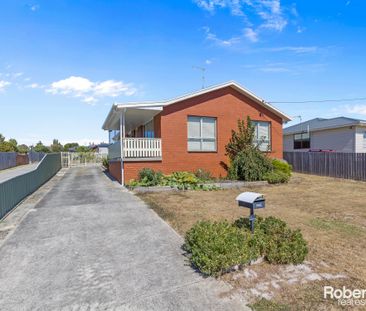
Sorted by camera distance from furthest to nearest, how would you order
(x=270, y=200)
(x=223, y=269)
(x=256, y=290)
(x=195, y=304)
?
(x=270, y=200)
(x=223, y=269)
(x=256, y=290)
(x=195, y=304)

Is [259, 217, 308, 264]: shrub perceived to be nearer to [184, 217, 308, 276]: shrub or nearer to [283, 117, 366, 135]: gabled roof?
[184, 217, 308, 276]: shrub

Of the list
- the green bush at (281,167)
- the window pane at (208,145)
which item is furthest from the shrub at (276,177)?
the window pane at (208,145)

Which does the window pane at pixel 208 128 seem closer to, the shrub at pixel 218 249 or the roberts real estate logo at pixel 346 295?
the shrub at pixel 218 249

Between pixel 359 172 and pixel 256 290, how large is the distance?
14.6 m

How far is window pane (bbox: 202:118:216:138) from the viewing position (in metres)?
13.9

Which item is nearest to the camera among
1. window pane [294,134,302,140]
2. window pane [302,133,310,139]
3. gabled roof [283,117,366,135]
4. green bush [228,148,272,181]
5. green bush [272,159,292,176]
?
green bush [228,148,272,181]

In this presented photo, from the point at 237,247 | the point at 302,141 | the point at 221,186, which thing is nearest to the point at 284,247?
the point at 237,247

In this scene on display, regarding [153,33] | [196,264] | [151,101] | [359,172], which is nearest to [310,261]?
[196,264]

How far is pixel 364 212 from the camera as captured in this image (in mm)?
6969

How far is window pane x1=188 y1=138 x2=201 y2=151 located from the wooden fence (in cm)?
894

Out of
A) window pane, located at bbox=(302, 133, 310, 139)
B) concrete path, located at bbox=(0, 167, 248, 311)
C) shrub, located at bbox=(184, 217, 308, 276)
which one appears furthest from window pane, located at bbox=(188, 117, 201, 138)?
window pane, located at bbox=(302, 133, 310, 139)

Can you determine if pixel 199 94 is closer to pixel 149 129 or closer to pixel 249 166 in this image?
pixel 149 129

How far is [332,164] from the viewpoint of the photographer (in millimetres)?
15844

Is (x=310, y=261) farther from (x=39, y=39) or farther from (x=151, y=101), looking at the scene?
(x=39, y=39)
